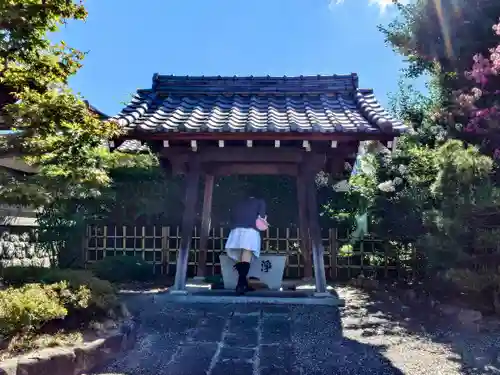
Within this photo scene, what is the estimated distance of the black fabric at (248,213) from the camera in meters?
7.00

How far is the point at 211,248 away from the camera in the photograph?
10492mm

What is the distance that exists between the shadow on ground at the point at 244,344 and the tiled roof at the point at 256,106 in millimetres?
2436

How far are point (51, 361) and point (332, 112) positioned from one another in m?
5.15

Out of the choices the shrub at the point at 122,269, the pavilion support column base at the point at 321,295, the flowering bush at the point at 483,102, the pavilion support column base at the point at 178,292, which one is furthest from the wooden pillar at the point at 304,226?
the shrub at the point at 122,269

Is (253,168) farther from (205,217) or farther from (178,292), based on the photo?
(178,292)

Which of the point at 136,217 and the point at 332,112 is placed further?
the point at 136,217

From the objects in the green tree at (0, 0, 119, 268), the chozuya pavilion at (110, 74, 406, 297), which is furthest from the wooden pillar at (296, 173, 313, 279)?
the green tree at (0, 0, 119, 268)

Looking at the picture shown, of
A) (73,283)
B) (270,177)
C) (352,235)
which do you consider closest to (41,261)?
(270,177)

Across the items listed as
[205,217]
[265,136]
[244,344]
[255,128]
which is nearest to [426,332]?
[244,344]

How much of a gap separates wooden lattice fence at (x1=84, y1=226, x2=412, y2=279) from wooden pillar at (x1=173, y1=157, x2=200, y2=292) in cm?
355

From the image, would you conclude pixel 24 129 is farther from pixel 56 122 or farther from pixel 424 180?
pixel 424 180

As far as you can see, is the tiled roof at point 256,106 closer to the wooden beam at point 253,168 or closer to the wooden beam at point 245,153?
the wooden beam at point 245,153

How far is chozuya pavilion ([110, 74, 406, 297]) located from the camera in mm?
5963

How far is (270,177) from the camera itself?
437 inches
